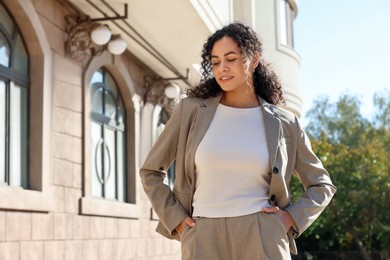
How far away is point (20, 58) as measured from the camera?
8.93 metres

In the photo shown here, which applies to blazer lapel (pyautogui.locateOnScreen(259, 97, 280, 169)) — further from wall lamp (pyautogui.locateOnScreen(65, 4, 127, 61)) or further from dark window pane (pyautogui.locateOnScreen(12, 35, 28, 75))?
wall lamp (pyautogui.locateOnScreen(65, 4, 127, 61))

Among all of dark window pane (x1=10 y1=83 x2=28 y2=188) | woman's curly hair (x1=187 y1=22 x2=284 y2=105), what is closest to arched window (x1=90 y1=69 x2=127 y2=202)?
dark window pane (x1=10 y1=83 x2=28 y2=188)

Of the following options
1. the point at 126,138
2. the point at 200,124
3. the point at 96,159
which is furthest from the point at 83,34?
the point at 200,124

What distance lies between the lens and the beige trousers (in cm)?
365

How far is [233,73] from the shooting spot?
3887mm

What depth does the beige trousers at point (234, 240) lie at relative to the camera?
3.65 m

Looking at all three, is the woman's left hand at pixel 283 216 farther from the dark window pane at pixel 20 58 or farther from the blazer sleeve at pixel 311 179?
the dark window pane at pixel 20 58

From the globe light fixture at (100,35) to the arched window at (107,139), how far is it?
119cm

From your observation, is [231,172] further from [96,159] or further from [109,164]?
[109,164]

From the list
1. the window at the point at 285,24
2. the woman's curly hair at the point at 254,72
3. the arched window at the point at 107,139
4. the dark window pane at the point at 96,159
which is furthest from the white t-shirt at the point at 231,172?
the window at the point at 285,24

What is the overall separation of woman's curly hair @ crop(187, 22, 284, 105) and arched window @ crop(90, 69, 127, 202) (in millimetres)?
7084

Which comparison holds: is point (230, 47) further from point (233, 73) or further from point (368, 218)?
point (368, 218)

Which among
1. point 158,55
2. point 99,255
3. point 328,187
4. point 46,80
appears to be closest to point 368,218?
point 158,55

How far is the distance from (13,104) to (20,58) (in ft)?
1.82
